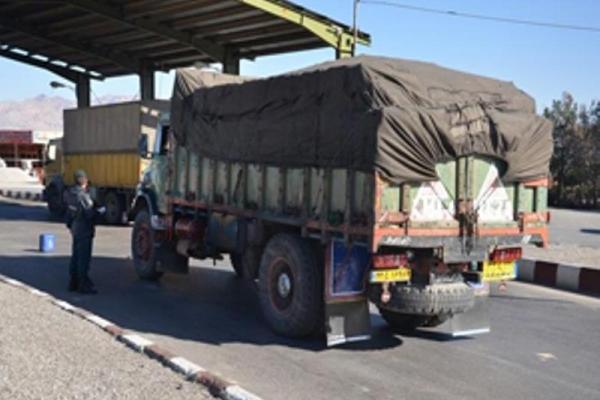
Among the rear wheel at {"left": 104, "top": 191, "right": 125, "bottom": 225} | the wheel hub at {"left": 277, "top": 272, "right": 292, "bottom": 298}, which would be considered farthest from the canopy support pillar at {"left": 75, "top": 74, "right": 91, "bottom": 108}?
the wheel hub at {"left": 277, "top": 272, "right": 292, "bottom": 298}

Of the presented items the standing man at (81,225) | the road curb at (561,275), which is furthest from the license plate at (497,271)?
the standing man at (81,225)

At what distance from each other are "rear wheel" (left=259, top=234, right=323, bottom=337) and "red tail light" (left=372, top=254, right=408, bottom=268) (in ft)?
2.96

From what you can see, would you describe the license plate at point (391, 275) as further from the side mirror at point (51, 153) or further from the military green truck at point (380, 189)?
the side mirror at point (51, 153)

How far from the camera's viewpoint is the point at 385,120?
7.18m

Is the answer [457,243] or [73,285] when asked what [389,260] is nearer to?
[457,243]

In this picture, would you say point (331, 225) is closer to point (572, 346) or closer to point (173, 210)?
point (572, 346)

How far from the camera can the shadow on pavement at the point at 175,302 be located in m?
8.36

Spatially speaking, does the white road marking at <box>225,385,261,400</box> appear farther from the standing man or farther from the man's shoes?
the man's shoes

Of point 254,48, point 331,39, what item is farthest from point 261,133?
point 254,48

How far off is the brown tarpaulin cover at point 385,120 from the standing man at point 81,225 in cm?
239

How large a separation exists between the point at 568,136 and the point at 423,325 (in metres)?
41.2

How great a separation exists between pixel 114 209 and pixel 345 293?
16348 millimetres

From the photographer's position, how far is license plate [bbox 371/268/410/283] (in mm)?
7387

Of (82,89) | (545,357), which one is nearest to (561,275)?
(545,357)
